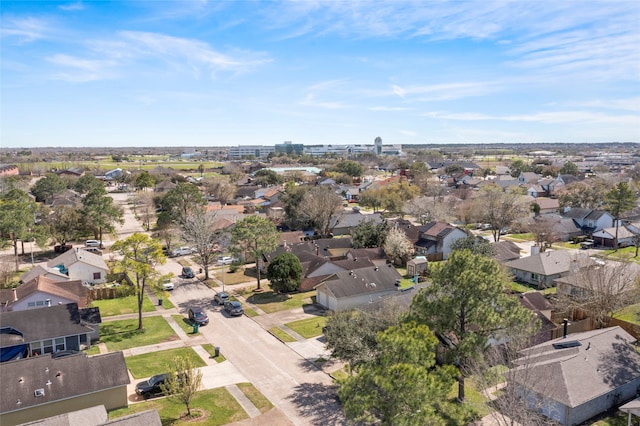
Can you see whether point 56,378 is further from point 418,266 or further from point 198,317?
point 418,266

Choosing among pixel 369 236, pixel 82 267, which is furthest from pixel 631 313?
pixel 82 267

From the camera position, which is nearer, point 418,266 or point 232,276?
point 418,266

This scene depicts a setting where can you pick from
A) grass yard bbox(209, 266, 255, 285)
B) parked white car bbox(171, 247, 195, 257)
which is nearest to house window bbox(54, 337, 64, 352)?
grass yard bbox(209, 266, 255, 285)

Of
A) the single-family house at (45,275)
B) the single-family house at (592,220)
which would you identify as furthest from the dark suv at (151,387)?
the single-family house at (592,220)

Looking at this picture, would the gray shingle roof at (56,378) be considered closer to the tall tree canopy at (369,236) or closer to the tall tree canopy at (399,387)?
the tall tree canopy at (399,387)

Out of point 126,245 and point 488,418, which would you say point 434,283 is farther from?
point 126,245

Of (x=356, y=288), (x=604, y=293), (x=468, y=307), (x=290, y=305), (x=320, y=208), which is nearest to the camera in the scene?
(x=468, y=307)
